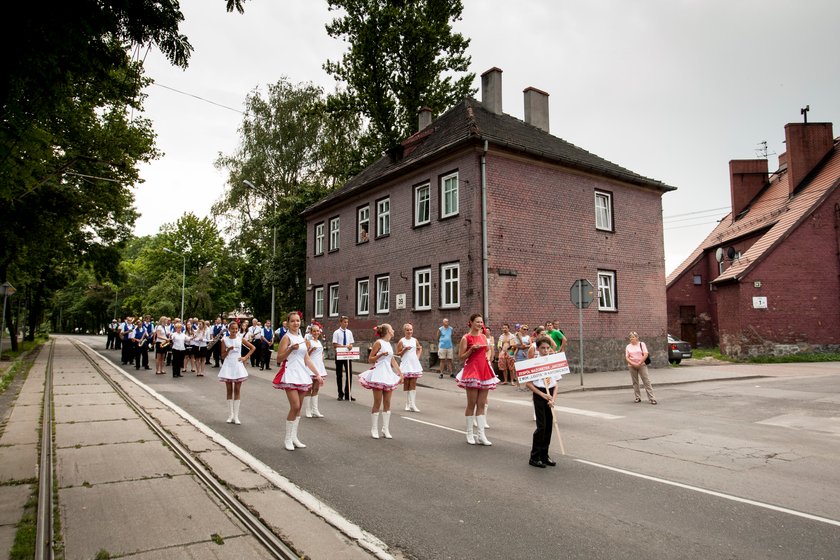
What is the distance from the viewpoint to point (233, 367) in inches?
400

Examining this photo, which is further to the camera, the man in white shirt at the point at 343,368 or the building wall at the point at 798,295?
the building wall at the point at 798,295

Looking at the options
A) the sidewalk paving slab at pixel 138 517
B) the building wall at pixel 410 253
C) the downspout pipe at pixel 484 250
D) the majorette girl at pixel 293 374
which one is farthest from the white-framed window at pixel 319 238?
the sidewalk paving slab at pixel 138 517

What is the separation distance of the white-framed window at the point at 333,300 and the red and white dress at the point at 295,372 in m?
19.5

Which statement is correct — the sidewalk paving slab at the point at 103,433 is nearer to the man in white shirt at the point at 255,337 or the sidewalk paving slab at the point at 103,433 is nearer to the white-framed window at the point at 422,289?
the man in white shirt at the point at 255,337

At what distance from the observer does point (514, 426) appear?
9781mm

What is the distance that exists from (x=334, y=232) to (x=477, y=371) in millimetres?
21242

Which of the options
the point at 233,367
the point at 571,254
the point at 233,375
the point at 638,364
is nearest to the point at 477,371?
the point at 233,375

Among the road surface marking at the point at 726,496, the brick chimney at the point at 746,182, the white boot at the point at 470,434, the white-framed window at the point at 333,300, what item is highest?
the brick chimney at the point at 746,182

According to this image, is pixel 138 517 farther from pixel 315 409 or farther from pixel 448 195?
pixel 448 195

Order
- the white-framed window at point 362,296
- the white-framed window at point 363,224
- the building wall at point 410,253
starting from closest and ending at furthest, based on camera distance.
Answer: the building wall at point 410,253 → the white-framed window at point 362,296 → the white-framed window at point 363,224

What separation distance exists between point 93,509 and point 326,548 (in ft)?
7.63

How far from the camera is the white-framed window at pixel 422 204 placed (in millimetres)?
21344

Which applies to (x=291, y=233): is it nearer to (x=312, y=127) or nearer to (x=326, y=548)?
(x=312, y=127)

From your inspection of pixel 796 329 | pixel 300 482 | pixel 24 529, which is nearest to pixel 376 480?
pixel 300 482
